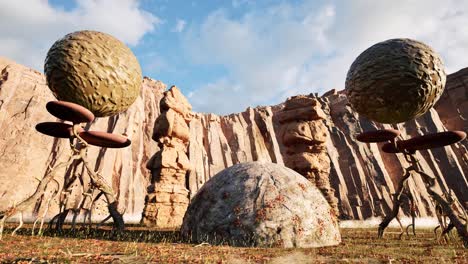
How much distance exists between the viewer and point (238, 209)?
662cm

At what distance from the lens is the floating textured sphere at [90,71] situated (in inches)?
270

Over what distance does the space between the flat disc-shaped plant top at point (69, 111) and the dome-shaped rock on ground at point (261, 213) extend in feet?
11.5

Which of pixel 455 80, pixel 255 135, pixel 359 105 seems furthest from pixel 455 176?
pixel 359 105

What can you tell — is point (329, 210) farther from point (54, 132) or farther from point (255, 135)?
point (255, 135)

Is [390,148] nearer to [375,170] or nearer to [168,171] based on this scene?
[168,171]

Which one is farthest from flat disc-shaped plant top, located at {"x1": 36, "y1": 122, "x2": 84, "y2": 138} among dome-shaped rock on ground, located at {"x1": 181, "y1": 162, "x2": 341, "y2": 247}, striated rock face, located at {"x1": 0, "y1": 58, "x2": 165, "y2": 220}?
striated rock face, located at {"x1": 0, "y1": 58, "x2": 165, "y2": 220}

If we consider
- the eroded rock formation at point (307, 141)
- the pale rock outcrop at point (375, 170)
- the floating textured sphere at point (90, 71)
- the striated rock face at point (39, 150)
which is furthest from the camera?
the pale rock outcrop at point (375, 170)

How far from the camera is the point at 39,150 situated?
31.1 m

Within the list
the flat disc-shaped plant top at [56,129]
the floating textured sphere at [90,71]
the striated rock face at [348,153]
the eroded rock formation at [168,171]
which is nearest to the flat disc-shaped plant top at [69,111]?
the flat disc-shaped plant top at [56,129]

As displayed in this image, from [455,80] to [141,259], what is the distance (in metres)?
44.2

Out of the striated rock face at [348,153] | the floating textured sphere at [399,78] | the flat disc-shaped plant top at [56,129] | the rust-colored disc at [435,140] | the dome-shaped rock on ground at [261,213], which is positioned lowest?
the dome-shaped rock on ground at [261,213]

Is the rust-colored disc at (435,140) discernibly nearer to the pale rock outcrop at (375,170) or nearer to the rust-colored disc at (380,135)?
the rust-colored disc at (380,135)

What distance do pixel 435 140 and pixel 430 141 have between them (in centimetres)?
11

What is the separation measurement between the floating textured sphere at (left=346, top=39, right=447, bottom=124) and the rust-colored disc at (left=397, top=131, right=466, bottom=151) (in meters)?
0.71
